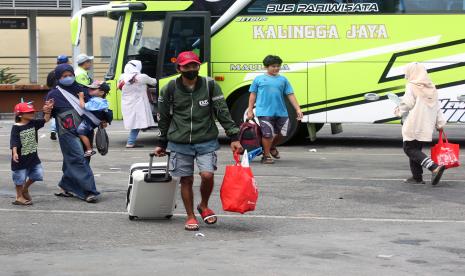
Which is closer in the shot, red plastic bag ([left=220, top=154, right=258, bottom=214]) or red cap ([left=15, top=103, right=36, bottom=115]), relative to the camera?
red plastic bag ([left=220, top=154, right=258, bottom=214])

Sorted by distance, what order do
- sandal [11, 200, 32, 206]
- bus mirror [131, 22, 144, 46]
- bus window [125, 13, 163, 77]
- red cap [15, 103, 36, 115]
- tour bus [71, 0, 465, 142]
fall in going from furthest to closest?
bus mirror [131, 22, 144, 46] → bus window [125, 13, 163, 77] → tour bus [71, 0, 465, 142] → sandal [11, 200, 32, 206] → red cap [15, 103, 36, 115]

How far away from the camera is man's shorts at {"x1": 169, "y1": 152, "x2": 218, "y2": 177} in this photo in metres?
9.77

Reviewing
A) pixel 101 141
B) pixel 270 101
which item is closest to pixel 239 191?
pixel 101 141

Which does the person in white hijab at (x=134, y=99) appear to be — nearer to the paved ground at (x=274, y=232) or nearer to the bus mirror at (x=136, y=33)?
the bus mirror at (x=136, y=33)

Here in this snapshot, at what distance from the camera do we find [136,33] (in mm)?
19406

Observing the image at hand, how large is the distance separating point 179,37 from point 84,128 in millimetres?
7367

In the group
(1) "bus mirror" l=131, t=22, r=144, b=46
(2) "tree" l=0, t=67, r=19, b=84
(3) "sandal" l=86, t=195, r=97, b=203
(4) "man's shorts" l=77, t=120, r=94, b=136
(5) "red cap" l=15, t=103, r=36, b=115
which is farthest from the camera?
(2) "tree" l=0, t=67, r=19, b=84

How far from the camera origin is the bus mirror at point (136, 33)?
19359mm

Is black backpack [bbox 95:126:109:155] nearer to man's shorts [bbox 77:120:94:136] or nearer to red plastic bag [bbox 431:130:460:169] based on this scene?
man's shorts [bbox 77:120:94:136]

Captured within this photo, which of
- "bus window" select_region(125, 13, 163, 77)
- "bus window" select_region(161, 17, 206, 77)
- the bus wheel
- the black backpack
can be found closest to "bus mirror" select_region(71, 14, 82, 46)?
"bus window" select_region(125, 13, 163, 77)

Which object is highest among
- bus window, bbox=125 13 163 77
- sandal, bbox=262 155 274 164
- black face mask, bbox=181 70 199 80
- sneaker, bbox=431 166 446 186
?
bus window, bbox=125 13 163 77

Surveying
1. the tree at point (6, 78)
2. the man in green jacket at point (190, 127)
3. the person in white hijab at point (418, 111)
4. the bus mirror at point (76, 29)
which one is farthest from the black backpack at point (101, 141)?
the tree at point (6, 78)

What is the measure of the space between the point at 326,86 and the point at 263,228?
8909mm

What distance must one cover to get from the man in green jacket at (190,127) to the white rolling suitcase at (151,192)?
35 cm
